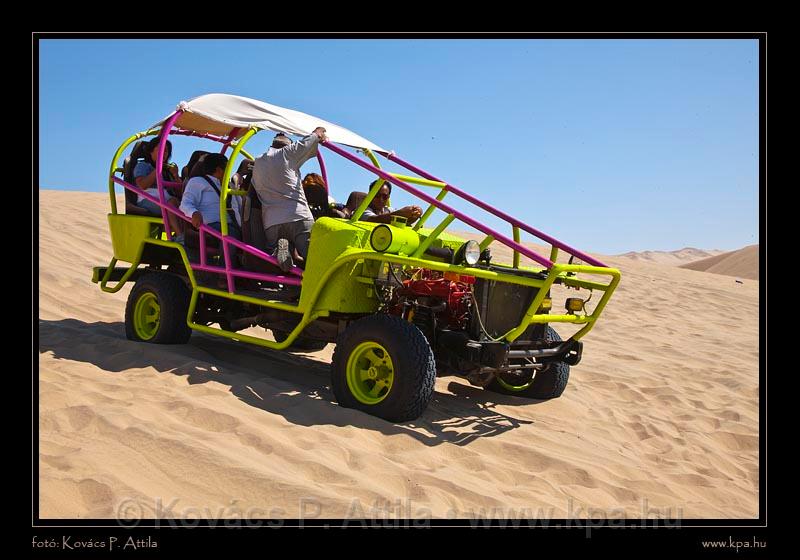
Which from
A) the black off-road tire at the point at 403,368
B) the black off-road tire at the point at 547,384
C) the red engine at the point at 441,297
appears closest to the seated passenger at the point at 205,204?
the red engine at the point at 441,297

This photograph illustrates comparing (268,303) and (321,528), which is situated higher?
(268,303)

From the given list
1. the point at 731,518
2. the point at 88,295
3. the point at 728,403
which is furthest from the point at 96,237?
the point at 731,518

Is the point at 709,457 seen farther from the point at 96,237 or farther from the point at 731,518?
the point at 96,237

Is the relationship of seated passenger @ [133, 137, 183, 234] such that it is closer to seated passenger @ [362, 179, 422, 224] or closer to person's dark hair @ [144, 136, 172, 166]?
person's dark hair @ [144, 136, 172, 166]

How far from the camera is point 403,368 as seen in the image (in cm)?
511

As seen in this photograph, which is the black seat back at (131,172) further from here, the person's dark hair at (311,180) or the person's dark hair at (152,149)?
the person's dark hair at (311,180)

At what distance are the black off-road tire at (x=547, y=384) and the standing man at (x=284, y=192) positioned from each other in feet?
6.84

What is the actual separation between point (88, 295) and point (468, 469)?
6.85 metres

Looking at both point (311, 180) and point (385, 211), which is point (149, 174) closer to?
point (311, 180)

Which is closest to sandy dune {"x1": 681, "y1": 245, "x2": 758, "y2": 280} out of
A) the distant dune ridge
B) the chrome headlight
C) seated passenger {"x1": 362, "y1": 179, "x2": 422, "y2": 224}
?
seated passenger {"x1": 362, "y1": 179, "x2": 422, "y2": 224}

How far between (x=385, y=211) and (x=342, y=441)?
281 cm

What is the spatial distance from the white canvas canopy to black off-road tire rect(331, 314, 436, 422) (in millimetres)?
1930

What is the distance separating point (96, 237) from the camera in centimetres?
1395

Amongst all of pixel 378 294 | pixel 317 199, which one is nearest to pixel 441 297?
pixel 378 294
